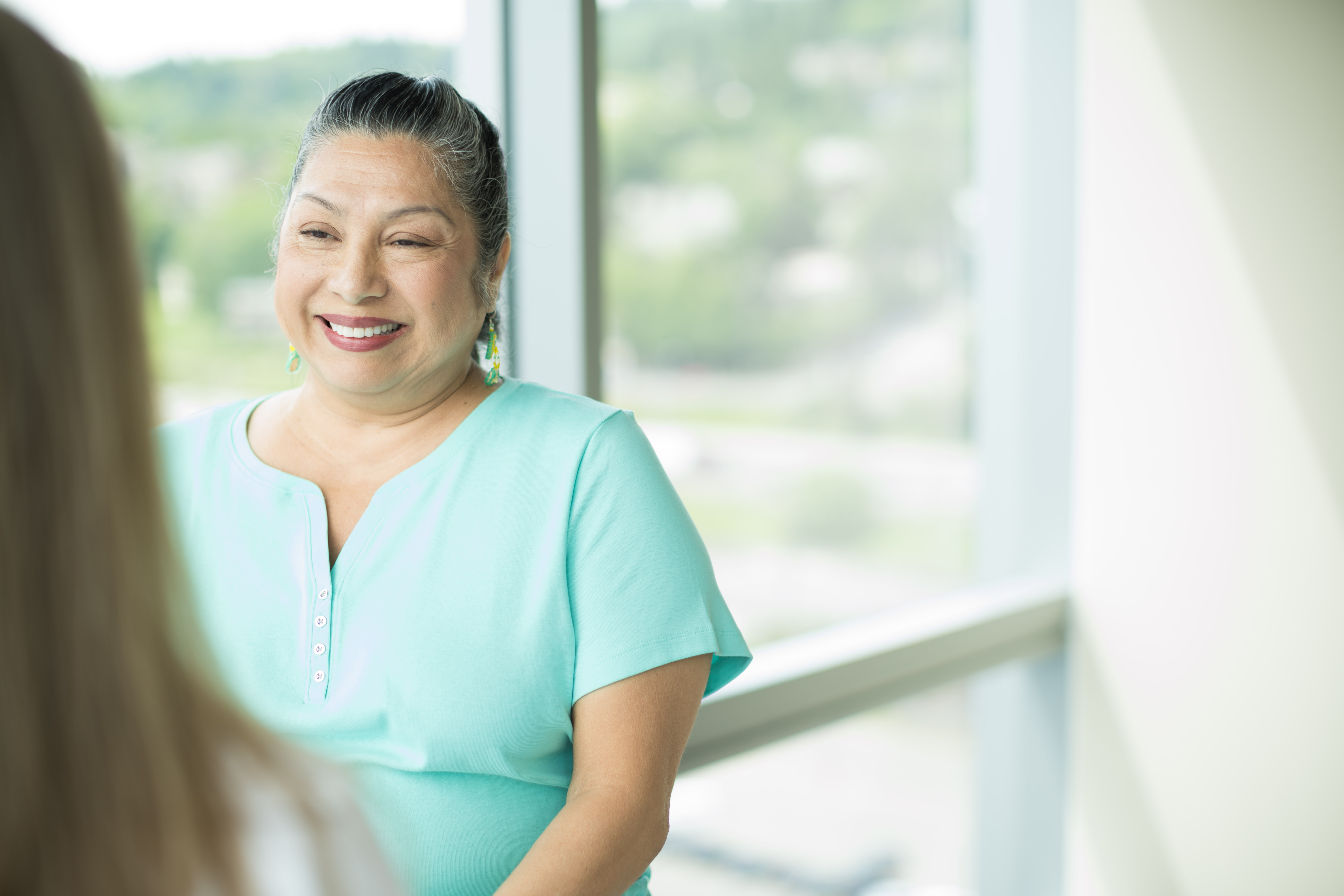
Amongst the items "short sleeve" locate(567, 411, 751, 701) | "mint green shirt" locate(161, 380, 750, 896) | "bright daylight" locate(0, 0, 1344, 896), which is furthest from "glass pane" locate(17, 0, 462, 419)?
"short sleeve" locate(567, 411, 751, 701)

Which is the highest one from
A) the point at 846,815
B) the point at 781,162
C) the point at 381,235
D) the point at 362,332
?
the point at 781,162

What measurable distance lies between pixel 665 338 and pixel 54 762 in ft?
7.17

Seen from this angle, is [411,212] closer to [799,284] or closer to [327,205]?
[327,205]

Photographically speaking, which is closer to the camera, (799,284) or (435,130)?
→ (435,130)

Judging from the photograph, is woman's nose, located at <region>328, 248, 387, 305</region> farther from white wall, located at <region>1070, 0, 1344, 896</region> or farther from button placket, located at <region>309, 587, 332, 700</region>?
white wall, located at <region>1070, 0, 1344, 896</region>

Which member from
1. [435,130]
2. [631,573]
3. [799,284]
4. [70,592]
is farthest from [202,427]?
[799,284]

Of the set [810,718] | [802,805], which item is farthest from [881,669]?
[802,805]

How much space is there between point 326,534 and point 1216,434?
1989 mm

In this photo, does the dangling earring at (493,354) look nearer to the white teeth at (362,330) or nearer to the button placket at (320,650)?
the white teeth at (362,330)

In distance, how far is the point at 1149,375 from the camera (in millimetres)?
2463

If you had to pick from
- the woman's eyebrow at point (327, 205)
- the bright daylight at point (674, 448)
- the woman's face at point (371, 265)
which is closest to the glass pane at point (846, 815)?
the bright daylight at point (674, 448)

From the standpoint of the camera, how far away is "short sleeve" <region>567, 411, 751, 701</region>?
1182mm

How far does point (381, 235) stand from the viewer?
1.23 metres

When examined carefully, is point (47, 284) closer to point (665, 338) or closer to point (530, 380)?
point (530, 380)
